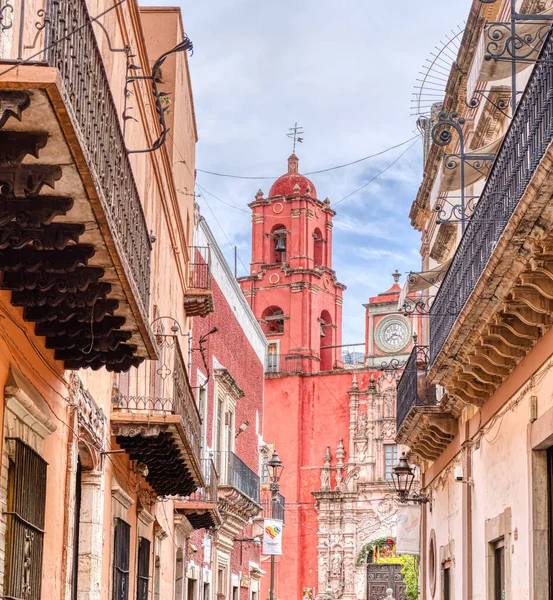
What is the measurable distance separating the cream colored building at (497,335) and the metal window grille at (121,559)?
361cm

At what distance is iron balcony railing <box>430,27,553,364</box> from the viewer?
781cm

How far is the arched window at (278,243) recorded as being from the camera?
159 feet

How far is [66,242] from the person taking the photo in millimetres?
6379

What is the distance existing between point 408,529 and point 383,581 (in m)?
24.0

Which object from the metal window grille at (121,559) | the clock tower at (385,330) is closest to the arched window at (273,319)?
the clock tower at (385,330)

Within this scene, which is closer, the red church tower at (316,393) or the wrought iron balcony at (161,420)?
the wrought iron balcony at (161,420)

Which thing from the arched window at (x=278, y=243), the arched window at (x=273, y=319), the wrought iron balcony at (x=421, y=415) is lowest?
the wrought iron balcony at (x=421, y=415)

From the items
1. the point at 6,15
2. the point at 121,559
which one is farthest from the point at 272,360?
the point at 6,15

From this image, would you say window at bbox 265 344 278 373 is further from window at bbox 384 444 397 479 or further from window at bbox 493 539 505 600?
window at bbox 493 539 505 600

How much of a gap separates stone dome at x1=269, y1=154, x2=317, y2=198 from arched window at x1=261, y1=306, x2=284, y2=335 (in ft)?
15.4

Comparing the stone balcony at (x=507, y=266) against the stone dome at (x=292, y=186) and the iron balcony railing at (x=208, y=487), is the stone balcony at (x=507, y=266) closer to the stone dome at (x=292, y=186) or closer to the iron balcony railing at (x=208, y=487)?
the iron balcony railing at (x=208, y=487)

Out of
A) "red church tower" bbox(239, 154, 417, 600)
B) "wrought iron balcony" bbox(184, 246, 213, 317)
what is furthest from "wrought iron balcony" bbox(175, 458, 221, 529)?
"red church tower" bbox(239, 154, 417, 600)

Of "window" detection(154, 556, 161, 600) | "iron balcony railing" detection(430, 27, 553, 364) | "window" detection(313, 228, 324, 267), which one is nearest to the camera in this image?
"iron balcony railing" detection(430, 27, 553, 364)

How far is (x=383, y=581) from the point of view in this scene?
42812mm
